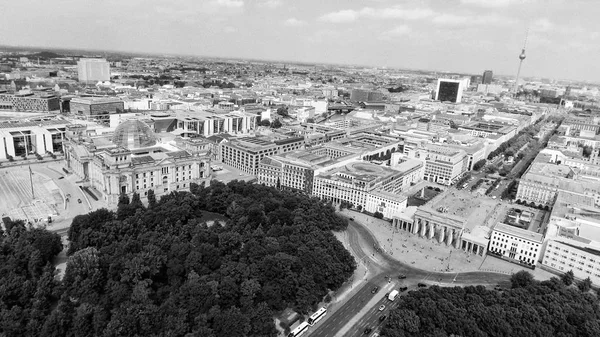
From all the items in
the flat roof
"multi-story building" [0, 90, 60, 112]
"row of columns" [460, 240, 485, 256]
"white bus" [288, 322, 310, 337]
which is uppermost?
"multi-story building" [0, 90, 60, 112]

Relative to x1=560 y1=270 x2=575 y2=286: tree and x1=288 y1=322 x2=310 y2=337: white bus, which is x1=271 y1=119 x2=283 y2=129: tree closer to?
x1=560 y1=270 x2=575 y2=286: tree

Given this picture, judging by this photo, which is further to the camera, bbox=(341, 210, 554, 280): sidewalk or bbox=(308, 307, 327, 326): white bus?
bbox=(341, 210, 554, 280): sidewalk

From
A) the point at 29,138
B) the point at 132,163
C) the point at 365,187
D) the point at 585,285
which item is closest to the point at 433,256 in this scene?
the point at 585,285

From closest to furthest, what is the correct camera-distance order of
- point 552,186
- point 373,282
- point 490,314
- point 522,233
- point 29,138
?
1. point 490,314
2. point 373,282
3. point 522,233
4. point 552,186
5. point 29,138

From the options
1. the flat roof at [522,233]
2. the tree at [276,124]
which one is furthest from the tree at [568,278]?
the tree at [276,124]

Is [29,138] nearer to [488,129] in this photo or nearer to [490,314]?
[490,314]

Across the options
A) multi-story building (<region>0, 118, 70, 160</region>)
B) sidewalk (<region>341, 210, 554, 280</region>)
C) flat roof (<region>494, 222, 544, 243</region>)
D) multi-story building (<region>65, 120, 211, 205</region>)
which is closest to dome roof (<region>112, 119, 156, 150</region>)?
multi-story building (<region>65, 120, 211, 205</region>)
